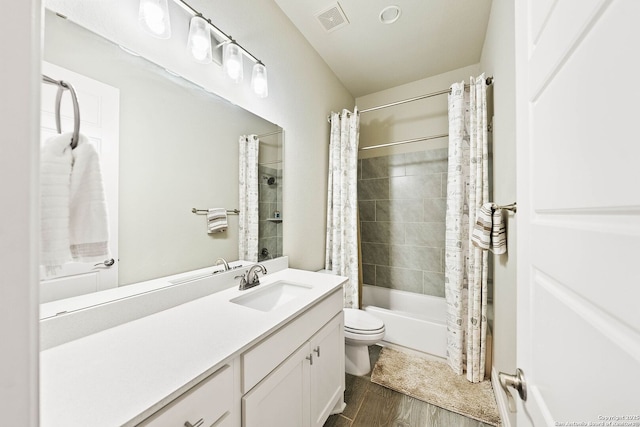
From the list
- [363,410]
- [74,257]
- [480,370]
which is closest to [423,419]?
[363,410]

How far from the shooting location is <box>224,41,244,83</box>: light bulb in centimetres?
131

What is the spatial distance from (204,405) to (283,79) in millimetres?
1928

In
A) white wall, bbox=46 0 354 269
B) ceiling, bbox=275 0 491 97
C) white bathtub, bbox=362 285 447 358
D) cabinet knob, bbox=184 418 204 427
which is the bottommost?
white bathtub, bbox=362 285 447 358

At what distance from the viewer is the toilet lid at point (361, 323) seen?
174cm

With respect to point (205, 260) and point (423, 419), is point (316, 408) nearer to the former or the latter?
point (423, 419)

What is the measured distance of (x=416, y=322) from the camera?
2035 millimetres

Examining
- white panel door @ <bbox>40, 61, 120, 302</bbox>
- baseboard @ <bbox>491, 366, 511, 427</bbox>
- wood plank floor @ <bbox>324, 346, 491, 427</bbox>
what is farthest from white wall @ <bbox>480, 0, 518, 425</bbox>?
white panel door @ <bbox>40, 61, 120, 302</bbox>

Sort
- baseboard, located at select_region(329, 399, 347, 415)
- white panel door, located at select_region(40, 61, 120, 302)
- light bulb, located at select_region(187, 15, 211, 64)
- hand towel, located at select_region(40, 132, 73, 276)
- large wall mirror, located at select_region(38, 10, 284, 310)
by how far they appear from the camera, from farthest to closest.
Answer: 1. baseboard, located at select_region(329, 399, 347, 415)
2. light bulb, located at select_region(187, 15, 211, 64)
3. large wall mirror, located at select_region(38, 10, 284, 310)
4. white panel door, located at select_region(40, 61, 120, 302)
5. hand towel, located at select_region(40, 132, 73, 276)

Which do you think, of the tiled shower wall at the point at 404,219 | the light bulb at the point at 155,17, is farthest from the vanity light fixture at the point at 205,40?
the tiled shower wall at the point at 404,219

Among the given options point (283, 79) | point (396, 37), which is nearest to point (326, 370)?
point (283, 79)

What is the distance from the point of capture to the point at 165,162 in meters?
1.09

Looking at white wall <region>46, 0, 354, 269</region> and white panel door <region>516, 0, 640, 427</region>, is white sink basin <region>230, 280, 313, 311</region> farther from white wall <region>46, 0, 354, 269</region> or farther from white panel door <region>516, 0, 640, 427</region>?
white panel door <region>516, 0, 640, 427</region>

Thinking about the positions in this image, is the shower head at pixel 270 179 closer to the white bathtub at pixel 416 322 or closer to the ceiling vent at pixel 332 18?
the ceiling vent at pixel 332 18

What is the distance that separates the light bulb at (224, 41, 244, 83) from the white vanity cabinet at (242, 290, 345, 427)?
1353 mm
